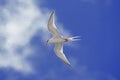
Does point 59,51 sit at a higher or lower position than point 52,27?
higher

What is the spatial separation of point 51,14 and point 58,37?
3.39m

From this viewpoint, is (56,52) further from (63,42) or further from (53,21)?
(53,21)

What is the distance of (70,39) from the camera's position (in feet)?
144

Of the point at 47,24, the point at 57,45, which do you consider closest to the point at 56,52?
the point at 57,45

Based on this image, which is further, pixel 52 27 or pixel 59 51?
pixel 59 51

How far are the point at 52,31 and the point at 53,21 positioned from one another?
1.80 metres

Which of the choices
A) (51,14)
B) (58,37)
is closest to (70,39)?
(58,37)

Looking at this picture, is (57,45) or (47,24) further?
(57,45)

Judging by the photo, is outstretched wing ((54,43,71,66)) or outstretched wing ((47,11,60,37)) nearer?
outstretched wing ((47,11,60,37))

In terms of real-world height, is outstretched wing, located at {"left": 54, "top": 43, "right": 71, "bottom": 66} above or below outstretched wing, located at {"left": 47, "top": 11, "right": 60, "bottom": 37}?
above

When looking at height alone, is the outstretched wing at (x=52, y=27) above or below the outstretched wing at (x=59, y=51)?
below

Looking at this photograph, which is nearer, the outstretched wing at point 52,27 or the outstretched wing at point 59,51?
the outstretched wing at point 52,27

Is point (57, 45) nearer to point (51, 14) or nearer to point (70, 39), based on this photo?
point (70, 39)

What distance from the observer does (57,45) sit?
45562 millimetres
